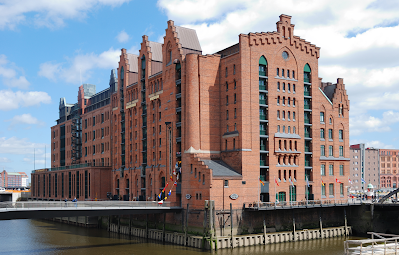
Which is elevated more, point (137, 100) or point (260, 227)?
point (137, 100)

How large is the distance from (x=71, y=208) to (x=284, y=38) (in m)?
48.7

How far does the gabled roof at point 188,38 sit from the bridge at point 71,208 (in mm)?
32815

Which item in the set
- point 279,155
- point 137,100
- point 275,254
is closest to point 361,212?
point 279,155

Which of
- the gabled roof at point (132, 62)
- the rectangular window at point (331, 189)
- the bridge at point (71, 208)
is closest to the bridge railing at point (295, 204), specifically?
the rectangular window at point (331, 189)

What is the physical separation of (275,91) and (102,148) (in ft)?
189

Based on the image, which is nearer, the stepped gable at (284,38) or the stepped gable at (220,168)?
the stepped gable at (220,168)

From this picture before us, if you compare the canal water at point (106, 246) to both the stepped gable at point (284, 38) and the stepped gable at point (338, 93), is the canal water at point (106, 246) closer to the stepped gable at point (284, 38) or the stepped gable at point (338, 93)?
the stepped gable at point (338, 93)

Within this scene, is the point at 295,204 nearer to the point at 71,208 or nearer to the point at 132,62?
the point at 71,208

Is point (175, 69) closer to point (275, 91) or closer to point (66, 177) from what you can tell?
point (275, 91)

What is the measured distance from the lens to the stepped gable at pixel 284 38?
82312 mm

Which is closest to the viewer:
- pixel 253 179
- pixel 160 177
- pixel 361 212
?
pixel 253 179

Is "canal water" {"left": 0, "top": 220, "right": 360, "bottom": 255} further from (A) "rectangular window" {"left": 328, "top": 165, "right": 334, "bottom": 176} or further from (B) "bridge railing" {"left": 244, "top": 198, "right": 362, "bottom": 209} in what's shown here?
(A) "rectangular window" {"left": 328, "top": 165, "right": 334, "bottom": 176}

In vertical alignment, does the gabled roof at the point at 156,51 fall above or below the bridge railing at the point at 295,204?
above

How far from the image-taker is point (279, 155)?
273 ft
